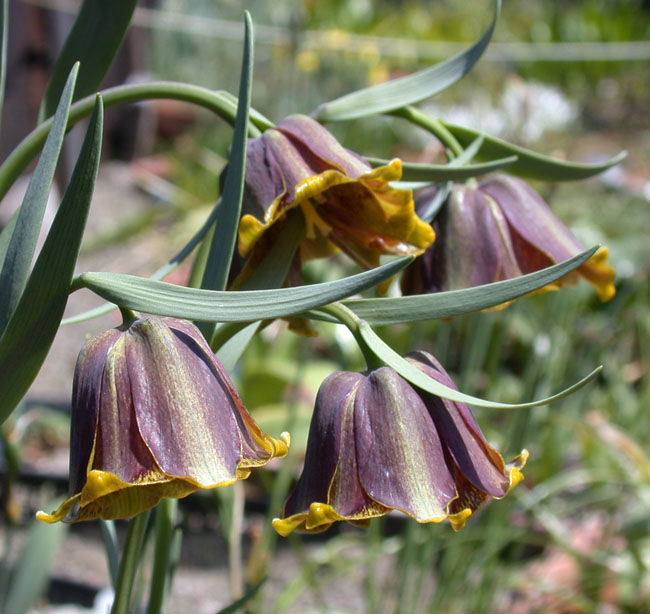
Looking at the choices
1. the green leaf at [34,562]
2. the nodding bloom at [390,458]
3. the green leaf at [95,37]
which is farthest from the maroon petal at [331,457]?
the green leaf at [34,562]

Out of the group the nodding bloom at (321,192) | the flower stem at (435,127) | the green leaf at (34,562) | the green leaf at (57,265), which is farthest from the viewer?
the green leaf at (34,562)

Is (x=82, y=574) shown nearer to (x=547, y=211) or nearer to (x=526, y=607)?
(x=526, y=607)

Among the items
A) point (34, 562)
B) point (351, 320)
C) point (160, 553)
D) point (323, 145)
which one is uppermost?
point (323, 145)

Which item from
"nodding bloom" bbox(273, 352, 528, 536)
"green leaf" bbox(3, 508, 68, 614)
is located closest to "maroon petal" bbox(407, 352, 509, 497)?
"nodding bloom" bbox(273, 352, 528, 536)

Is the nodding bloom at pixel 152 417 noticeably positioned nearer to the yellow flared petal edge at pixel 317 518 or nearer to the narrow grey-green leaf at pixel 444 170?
the yellow flared petal edge at pixel 317 518

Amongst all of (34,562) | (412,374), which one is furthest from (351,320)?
(34,562)

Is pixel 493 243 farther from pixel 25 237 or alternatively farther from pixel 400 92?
pixel 25 237
